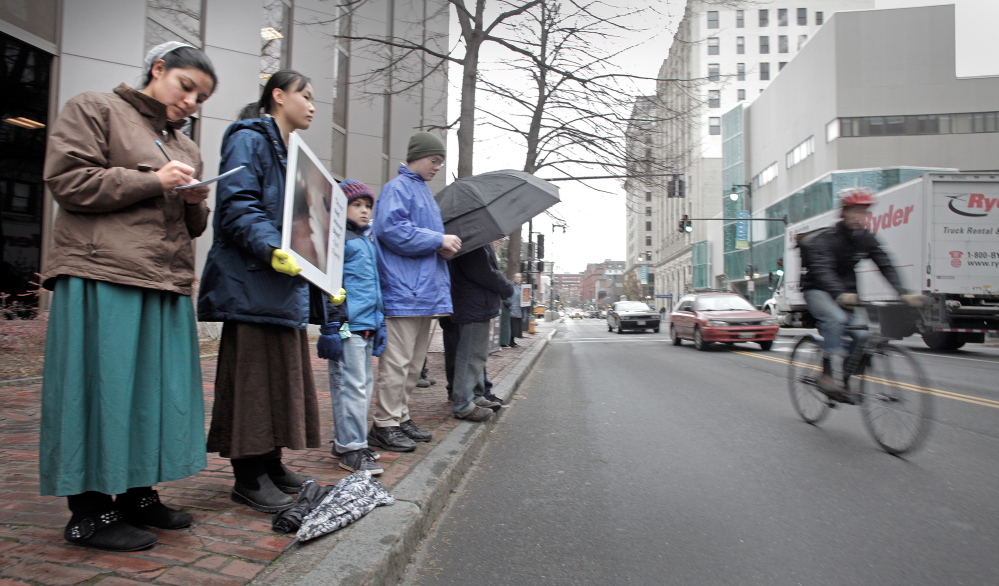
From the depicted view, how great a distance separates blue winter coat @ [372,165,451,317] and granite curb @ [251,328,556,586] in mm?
992

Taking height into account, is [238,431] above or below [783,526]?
above

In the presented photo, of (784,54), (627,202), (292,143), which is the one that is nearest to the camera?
(292,143)

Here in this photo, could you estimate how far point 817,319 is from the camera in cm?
514

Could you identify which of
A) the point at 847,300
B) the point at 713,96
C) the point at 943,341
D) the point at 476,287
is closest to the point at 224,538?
the point at 476,287

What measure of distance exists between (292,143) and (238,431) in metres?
1.23

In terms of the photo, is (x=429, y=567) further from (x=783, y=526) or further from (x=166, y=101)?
(x=166, y=101)

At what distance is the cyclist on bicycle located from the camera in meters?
4.85

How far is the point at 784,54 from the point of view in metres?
72.9

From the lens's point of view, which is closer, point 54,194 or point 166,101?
point 54,194

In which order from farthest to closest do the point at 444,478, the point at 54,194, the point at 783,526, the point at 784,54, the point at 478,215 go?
the point at 784,54
the point at 478,215
the point at 444,478
the point at 783,526
the point at 54,194

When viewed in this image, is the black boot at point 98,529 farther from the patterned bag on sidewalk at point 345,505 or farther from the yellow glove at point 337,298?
the yellow glove at point 337,298

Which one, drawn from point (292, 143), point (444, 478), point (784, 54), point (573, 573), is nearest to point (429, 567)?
point (573, 573)

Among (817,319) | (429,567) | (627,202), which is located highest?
(627,202)

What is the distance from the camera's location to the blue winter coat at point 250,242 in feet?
8.27
